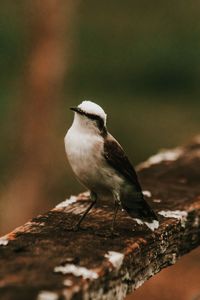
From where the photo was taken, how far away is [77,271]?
111 inches

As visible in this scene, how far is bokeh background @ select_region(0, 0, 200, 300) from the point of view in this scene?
31.3ft

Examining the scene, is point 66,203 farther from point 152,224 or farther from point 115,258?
point 115,258

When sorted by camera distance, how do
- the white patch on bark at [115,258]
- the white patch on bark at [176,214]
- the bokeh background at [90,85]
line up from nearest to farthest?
the white patch on bark at [115,258] → the white patch on bark at [176,214] → the bokeh background at [90,85]

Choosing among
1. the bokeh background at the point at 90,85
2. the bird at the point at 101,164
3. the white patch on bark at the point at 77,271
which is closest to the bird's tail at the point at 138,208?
the bird at the point at 101,164

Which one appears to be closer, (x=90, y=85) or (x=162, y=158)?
(x=162, y=158)

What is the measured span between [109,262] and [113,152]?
962mm

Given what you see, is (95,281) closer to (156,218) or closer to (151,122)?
(156,218)

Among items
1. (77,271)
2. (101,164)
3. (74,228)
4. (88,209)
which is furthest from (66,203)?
(77,271)

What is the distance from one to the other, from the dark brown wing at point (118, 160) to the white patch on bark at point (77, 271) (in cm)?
100

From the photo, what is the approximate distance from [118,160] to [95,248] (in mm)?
741

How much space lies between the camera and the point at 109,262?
2971mm

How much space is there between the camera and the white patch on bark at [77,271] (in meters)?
2.78

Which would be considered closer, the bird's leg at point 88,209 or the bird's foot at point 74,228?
the bird's foot at point 74,228

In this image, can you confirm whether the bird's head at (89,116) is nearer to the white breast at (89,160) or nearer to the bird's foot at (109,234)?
the white breast at (89,160)
